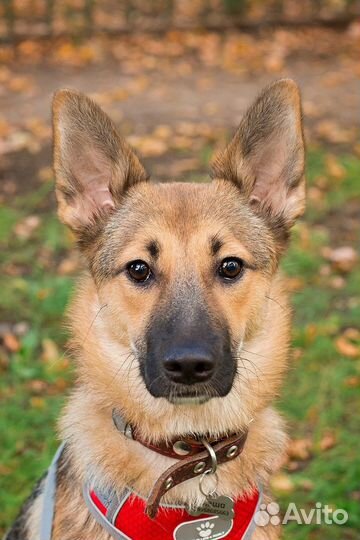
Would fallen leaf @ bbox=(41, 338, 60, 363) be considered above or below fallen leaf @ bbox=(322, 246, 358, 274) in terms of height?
below

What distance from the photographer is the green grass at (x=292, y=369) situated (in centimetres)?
442

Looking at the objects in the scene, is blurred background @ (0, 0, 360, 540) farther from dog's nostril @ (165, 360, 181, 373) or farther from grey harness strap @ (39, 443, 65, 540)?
dog's nostril @ (165, 360, 181, 373)

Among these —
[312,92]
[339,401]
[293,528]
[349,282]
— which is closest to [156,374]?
[293,528]

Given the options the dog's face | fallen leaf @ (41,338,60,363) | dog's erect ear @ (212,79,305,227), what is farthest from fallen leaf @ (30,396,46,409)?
dog's erect ear @ (212,79,305,227)

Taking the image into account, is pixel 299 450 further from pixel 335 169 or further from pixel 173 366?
pixel 335 169

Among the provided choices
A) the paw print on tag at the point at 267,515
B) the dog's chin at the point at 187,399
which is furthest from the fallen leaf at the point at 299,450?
the dog's chin at the point at 187,399

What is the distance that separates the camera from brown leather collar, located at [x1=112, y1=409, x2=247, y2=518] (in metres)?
2.79

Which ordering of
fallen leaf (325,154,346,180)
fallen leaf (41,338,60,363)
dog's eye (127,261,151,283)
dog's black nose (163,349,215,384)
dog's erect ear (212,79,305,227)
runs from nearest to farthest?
dog's black nose (163,349,215,384) < dog's eye (127,261,151,283) < dog's erect ear (212,79,305,227) < fallen leaf (41,338,60,363) < fallen leaf (325,154,346,180)

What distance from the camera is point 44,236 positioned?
6941 millimetres

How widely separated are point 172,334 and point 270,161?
1073 millimetres

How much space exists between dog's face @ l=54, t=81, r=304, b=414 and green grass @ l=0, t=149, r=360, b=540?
629 mm

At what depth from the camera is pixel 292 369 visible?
3.58 meters

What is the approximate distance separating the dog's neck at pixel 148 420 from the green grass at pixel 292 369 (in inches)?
15.0

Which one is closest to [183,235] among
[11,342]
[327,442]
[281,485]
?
[281,485]
